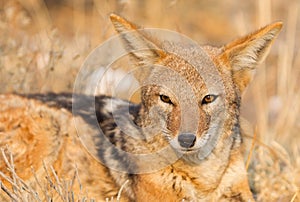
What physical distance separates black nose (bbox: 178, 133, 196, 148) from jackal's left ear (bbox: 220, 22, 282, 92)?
2.25ft

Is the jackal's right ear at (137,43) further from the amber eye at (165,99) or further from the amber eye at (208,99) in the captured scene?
the amber eye at (208,99)

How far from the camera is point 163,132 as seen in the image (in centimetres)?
432

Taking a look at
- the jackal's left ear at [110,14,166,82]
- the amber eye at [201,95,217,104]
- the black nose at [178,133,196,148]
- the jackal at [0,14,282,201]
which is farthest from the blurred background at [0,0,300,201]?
the jackal's left ear at [110,14,166,82]

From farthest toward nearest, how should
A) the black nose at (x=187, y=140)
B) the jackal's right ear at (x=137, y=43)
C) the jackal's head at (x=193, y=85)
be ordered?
1. the jackal's right ear at (x=137, y=43)
2. the jackal's head at (x=193, y=85)
3. the black nose at (x=187, y=140)

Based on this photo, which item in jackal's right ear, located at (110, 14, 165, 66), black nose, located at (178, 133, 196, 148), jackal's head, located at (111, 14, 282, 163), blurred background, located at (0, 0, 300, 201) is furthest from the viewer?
blurred background, located at (0, 0, 300, 201)

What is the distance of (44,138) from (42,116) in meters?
0.22

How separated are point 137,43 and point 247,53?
805 millimetres

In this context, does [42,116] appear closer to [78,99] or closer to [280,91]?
[78,99]

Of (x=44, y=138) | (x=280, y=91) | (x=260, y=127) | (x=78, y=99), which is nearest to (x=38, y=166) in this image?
(x=44, y=138)

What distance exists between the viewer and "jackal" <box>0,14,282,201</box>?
4289 mm

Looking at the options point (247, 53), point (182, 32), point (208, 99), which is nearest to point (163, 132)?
point (208, 99)

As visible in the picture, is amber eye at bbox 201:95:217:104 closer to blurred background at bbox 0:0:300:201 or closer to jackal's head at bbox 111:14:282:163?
jackal's head at bbox 111:14:282:163

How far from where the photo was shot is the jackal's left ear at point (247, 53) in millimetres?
4406

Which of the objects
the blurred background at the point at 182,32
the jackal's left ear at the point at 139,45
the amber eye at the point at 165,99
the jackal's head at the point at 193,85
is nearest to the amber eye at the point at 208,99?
the jackal's head at the point at 193,85
